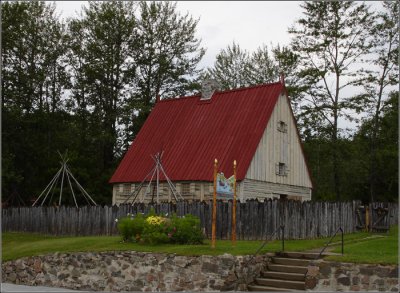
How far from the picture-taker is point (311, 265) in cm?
1495

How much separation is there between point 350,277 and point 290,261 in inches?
89.8

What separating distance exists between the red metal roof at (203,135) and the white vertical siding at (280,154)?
0.68m

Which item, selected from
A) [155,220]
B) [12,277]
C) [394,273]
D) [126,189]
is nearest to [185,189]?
[126,189]

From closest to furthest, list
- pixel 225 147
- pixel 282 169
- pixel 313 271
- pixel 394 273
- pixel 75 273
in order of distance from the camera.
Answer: pixel 394 273 < pixel 313 271 < pixel 75 273 < pixel 225 147 < pixel 282 169

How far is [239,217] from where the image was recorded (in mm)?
20984

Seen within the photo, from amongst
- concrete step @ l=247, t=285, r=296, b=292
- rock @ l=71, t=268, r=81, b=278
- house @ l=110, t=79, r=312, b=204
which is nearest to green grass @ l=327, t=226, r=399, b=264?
concrete step @ l=247, t=285, r=296, b=292

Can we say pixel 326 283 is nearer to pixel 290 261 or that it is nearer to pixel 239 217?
pixel 290 261

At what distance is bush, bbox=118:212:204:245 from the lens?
18.7 m

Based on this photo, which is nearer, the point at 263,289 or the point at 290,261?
the point at 263,289

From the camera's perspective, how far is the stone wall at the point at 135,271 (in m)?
15.7

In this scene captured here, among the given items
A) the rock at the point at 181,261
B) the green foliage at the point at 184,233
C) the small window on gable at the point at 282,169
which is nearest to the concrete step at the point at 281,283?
the rock at the point at 181,261

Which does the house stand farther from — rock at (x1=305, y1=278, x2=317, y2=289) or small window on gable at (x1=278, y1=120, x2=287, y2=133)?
rock at (x1=305, y1=278, x2=317, y2=289)

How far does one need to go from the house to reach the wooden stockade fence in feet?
13.5

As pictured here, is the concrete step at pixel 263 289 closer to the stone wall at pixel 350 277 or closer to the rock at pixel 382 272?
the stone wall at pixel 350 277
